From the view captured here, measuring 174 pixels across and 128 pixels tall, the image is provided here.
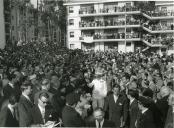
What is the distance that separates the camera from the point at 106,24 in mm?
51469

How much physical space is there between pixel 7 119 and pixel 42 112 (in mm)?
723

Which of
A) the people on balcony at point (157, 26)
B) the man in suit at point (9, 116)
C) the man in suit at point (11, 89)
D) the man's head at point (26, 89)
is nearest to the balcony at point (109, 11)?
the people on balcony at point (157, 26)

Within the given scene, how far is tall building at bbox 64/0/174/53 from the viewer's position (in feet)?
161

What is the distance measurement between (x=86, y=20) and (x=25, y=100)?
1860 inches

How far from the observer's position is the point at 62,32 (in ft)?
187

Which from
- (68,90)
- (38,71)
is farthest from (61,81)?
(38,71)

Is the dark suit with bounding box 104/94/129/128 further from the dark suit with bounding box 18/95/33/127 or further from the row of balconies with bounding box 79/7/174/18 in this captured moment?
the row of balconies with bounding box 79/7/174/18

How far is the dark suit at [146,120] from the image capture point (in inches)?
261

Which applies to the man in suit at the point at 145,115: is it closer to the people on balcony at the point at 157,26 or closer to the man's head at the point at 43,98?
the man's head at the point at 43,98

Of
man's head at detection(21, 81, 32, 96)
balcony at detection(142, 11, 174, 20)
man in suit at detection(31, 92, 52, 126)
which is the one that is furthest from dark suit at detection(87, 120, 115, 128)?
balcony at detection(142, 11, 174, 20)

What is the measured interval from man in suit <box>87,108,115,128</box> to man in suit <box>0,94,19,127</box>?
1.46 metres

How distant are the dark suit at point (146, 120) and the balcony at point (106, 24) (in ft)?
142

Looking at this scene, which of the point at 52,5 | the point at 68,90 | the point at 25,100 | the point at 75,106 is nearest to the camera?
the point at 75,106

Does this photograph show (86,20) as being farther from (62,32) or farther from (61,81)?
(61,81)
